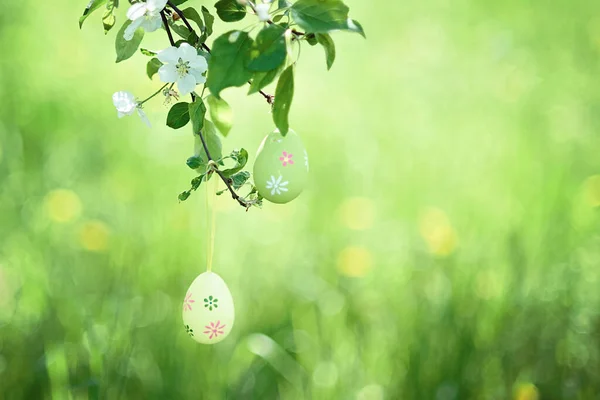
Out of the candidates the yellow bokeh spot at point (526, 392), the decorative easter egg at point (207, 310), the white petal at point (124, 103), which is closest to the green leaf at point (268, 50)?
the white petal at point (124, 103)

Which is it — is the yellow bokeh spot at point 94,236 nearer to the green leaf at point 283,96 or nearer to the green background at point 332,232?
the green background at point 332,232

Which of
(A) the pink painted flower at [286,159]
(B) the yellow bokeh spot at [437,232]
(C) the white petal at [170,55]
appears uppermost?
(C) the white petal at [170,55]

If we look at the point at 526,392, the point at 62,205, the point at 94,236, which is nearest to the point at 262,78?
the point at 526,392

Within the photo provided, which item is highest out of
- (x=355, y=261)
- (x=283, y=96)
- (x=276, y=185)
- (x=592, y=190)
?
(x=283, y=96)

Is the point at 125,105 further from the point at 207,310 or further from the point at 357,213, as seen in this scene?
the point at 357,213

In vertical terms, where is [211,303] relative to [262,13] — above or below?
below

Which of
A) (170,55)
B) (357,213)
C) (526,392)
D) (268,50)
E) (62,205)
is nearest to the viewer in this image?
(268,50)

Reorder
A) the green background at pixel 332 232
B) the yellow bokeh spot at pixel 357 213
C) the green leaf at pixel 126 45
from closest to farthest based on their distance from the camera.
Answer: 1. the green leaf at pixel 126 45
2. the green background at pixel 332 232
3. the yellow bokeh spot at pixel 357 213
